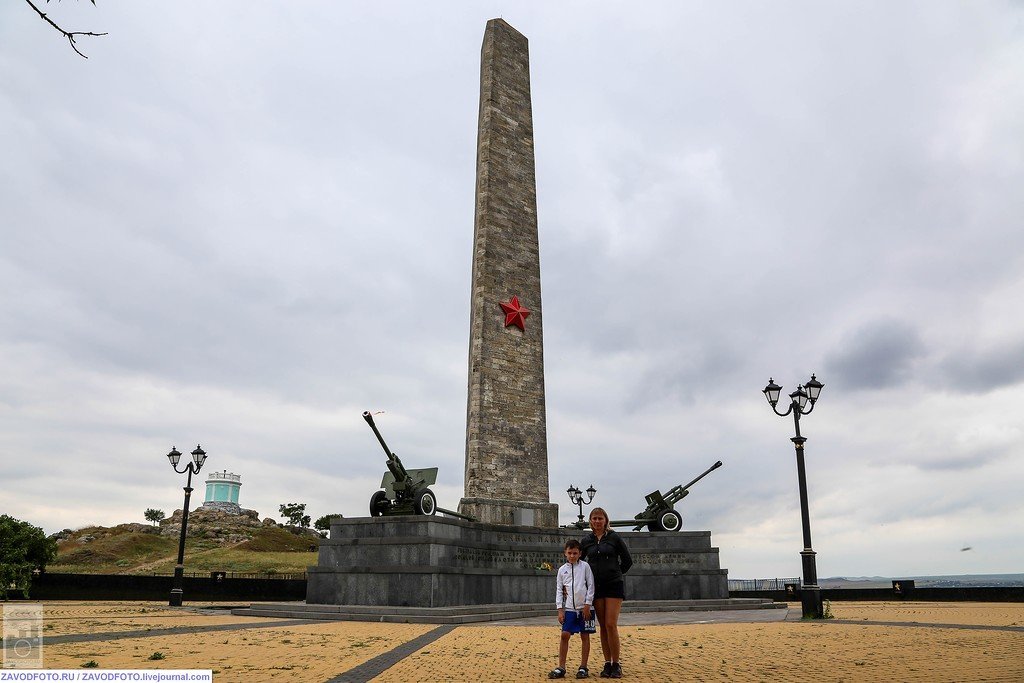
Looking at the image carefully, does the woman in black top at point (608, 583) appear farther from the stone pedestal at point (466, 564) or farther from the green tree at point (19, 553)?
the green tree at point (19, 553)

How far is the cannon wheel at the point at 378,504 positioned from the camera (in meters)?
18.9

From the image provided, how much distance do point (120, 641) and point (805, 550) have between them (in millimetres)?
12999

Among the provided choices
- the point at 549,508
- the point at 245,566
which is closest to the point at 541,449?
the point at 549,508

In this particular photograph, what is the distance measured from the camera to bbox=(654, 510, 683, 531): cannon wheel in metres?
23.5

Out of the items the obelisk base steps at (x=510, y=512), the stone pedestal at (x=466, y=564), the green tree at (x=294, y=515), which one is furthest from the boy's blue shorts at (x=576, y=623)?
the green tree at (x=294, y=515)

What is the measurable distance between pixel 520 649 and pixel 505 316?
15386 mm

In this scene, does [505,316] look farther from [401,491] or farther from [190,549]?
[190,549]

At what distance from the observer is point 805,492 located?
51.3 feet

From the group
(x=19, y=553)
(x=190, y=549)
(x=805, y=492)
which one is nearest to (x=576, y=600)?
(x=805, y=492)

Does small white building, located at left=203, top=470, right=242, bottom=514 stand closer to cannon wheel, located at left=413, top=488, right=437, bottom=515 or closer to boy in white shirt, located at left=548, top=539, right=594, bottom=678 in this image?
cannon wheel, located at left=413, top=488, right=437, bottom=515

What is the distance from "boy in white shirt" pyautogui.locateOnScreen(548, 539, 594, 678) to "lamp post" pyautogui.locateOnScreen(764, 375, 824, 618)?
9.78m

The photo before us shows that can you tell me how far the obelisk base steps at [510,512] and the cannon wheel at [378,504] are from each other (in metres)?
3.67

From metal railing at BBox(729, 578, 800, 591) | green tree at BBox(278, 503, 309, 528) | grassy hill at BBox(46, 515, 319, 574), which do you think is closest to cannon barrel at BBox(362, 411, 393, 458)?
metal railing at BBox(729, 578, 800, 591)

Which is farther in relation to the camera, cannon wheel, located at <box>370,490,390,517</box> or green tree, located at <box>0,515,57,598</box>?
green tree, located at <box>0,515,57,598</box>
